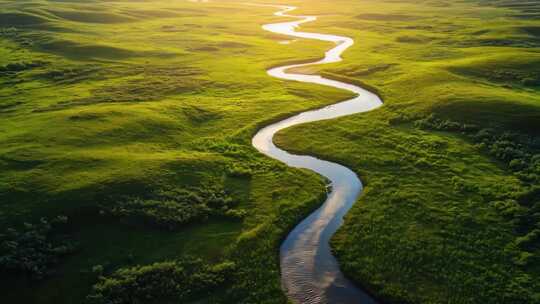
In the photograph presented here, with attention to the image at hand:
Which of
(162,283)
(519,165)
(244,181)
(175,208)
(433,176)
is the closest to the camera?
(162,283)

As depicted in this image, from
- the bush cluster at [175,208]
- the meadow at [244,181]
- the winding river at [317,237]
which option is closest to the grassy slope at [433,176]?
the meadow at [244,181]

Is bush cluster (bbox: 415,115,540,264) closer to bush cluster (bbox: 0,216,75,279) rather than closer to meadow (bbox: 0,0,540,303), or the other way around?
meadow (bbox: 0,0,540,303)

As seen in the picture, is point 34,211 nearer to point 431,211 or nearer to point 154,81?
point 431,211

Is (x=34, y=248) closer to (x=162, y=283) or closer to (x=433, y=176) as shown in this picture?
(x=162, y=283)

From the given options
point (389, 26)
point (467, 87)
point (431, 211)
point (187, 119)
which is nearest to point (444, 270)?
point (431, 211)

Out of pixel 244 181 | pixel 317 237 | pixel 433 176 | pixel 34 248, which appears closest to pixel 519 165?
pixel 433 176

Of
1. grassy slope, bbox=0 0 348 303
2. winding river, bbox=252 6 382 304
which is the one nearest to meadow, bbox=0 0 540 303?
A: grassy slope, bbox=0 0 348 303
